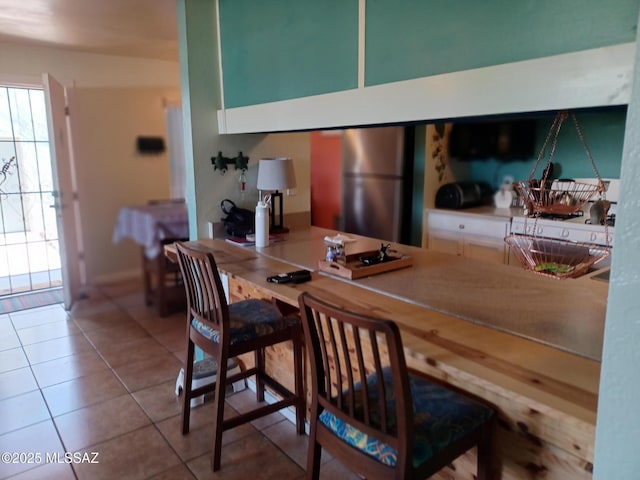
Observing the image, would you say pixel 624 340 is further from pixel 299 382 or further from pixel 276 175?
pixel 276 175

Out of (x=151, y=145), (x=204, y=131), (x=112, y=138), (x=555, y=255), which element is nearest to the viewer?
(x=555, y=255)

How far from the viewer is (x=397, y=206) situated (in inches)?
162

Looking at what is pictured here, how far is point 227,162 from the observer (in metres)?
2.77

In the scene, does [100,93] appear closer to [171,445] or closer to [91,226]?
[91,226]

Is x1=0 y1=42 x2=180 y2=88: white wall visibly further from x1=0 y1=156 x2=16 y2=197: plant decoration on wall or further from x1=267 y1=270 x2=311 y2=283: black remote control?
x1=267 y1=270 x2=311 y2=283: black remote control

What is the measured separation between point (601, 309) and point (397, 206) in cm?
266

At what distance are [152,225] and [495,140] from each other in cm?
308

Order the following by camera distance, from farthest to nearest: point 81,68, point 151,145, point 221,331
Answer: point 151,145, point 81,68, point 221,331

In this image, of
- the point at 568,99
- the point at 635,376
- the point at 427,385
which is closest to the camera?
the point at 635,376

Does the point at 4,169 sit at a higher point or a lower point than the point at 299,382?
higher

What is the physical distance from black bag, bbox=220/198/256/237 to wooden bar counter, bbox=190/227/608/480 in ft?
2.02

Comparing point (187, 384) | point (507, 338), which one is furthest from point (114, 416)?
point (507, 338)

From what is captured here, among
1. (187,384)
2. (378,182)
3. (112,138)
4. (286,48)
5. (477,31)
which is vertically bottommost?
(187,384)

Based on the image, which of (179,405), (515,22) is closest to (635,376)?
(515,22)
